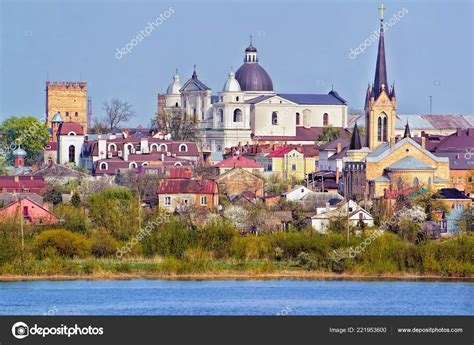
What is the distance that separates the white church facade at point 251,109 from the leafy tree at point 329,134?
1.97ft

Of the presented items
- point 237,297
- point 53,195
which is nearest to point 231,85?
point 53,195

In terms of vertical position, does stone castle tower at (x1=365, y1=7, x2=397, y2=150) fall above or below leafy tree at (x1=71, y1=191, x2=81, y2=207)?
above

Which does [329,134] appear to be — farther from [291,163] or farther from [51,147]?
[51,147]

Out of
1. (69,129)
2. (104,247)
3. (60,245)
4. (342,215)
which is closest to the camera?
(60,245)

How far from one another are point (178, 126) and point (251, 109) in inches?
357

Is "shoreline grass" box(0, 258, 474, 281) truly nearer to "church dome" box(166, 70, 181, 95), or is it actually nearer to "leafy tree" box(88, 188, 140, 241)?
"leafy tree" box(88, 188, 140, 241)

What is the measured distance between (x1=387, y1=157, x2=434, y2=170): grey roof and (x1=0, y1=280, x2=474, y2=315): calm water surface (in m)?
23.6

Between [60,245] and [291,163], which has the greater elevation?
[291,163]

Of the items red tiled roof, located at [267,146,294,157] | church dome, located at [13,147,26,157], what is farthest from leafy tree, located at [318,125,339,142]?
church dome, located at [13,147,26,157]

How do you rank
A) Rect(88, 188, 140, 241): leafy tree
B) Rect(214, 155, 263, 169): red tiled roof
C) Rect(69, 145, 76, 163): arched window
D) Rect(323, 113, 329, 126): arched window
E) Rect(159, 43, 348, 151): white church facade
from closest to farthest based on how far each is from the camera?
Rect(88, 188, 140, 241): leafy tree < Rect(214, 155, 263, 169): red tiled roof < Rect(69, 145, 76, 163): arched window < Rect(159, 43, 348, 151): white church facade < Rect(323, 113, 329, 126): arched window

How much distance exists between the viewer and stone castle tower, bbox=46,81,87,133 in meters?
104

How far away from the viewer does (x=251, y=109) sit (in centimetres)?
9706

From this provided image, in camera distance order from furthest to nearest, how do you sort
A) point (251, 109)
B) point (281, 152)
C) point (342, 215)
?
point (251, 109), point (281, 152), point (342, 215)

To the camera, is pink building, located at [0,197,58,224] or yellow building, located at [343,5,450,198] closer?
pink building, located at [0,197,58,224]
